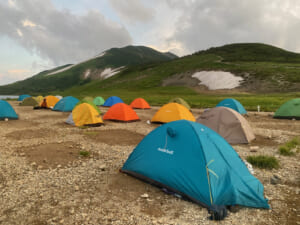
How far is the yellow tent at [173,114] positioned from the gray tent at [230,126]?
139 inches

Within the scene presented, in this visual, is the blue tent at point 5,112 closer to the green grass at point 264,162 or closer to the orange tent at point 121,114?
the orange tent at point 121,114

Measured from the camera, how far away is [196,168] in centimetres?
560

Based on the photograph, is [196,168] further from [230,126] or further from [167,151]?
[230,126]

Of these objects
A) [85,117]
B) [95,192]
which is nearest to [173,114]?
[85,117]

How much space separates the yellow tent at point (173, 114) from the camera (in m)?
15.8

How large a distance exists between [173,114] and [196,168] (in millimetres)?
10655

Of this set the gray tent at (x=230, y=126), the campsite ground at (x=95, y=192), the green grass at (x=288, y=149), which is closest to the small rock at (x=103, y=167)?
the campsite ground at (x=95, y=192)

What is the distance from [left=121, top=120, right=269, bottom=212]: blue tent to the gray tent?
574 cm

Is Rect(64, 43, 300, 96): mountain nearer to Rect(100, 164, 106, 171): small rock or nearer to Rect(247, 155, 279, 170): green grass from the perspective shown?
Rect(247, 155, 279, 170): green grass

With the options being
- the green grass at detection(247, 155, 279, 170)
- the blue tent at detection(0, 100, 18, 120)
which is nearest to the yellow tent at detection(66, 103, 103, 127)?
the blue tent at detection(0, 100, 18, 120)

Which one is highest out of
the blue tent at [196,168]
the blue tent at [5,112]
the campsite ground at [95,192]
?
the blue tent at [5,112]

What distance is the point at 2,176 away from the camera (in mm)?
6969

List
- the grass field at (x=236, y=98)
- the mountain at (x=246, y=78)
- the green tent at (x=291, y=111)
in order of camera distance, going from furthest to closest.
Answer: the mountain at (x=246, y=78) < the grass field at (x=236, y=98) < the green tent at (x=291, y=111)

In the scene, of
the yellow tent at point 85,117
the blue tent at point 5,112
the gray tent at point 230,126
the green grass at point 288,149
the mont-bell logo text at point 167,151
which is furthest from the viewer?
the blue tent at point 5,112
